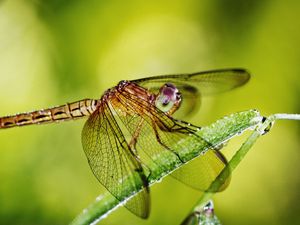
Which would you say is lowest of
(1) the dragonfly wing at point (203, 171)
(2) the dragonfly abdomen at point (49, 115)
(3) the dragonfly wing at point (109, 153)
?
(1) the dragonfly wing at point (203, 171)

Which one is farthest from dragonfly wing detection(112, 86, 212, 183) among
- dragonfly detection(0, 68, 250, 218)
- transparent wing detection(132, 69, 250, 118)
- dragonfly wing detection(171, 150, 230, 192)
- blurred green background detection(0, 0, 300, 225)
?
blurred green background detection(0, 0, 300, 225)

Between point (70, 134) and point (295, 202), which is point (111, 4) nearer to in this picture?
point (70, 134)

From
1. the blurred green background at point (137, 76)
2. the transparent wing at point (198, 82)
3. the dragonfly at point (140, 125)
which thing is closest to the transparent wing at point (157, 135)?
the dragonfly at point (140, 125)

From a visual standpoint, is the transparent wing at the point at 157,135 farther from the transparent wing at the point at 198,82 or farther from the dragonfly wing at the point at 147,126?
the transparent wing at the point at 198,82

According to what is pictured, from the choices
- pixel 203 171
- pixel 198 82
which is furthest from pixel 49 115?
pixel 203 171

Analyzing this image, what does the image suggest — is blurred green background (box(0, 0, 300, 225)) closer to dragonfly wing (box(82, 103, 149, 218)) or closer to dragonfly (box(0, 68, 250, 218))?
dragonfly (box(0, 68, 250, 218))

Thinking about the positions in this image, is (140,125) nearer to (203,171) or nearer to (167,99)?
(167,99)
